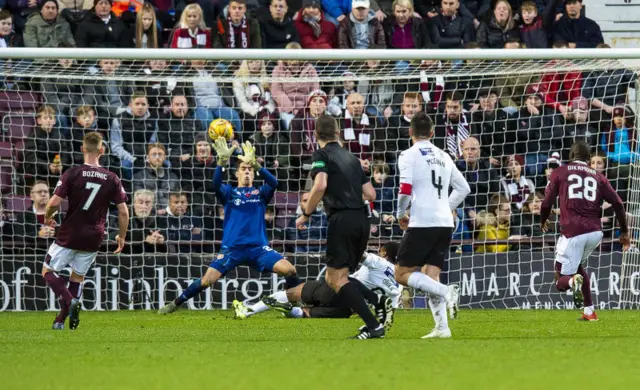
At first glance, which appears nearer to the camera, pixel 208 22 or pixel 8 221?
pixel 8 221

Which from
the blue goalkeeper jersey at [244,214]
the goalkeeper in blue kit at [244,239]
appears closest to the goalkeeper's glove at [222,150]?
the goalkeeper in blue kit at [244,239]

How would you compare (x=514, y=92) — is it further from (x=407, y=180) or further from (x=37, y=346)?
(x=37, y=346)

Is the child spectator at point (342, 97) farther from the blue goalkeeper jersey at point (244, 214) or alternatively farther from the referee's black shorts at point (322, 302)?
the referee's black shorts at point (322, 302)

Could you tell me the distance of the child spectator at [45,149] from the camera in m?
17.0

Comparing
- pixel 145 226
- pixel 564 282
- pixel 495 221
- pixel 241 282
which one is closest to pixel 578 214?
pixel 564 282

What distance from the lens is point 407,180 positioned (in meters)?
10.3

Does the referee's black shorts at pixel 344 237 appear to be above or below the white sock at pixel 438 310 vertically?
above

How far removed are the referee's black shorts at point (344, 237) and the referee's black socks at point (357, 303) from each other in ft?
0.68

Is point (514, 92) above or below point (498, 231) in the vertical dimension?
above

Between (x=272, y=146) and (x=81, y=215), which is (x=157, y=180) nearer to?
(x=272, y=146)

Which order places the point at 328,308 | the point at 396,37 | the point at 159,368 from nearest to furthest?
the point at 159,368 < the point at 328,308 < the point at 396,37

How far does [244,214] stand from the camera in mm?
14969

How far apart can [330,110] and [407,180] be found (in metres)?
7.68

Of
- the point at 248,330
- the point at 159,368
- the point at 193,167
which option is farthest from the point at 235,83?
the point at 159,368
